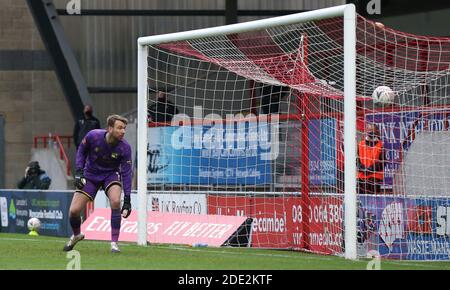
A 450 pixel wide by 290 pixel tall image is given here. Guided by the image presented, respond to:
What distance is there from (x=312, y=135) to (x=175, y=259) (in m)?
3.73

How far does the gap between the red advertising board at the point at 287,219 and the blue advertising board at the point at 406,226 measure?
0.56 meters

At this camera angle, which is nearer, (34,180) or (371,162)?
(371,162)

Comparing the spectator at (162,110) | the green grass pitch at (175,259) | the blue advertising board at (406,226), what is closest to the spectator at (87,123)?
the spectator at (162,110)

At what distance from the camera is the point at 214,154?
790 inches

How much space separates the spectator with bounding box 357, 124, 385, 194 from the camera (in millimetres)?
16578

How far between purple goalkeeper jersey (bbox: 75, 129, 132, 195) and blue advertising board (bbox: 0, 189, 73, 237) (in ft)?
23.7

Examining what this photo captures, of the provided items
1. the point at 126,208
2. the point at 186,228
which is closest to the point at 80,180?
the point at 126,208

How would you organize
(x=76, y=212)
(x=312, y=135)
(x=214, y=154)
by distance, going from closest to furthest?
(x=76, y=212), (x=312, y=135), (x=214, y=154)

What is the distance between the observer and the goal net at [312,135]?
16141mm

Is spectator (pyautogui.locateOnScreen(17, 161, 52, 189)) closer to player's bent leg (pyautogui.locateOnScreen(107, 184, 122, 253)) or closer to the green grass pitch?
the green grass pitch

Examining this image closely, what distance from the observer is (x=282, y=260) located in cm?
1525

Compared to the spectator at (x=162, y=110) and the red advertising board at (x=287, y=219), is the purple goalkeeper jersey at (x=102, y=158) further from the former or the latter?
the spectator at (x=162, y=110)

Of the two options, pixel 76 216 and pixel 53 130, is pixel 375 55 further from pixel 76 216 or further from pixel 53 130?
pixel 53 130

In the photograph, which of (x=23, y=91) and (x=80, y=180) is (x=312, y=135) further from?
(x=23, y=91)
